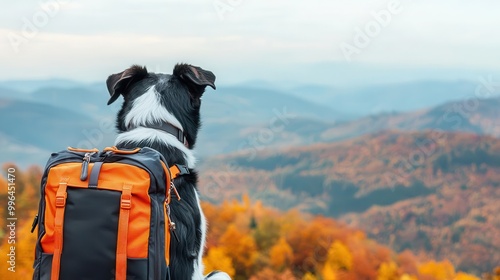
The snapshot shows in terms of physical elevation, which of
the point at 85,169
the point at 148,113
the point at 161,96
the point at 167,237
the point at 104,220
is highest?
the point at 161,96

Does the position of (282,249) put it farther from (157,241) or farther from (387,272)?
(157,241)

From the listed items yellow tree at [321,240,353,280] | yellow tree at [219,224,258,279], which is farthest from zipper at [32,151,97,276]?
yellow tree at [321,240,353,280]

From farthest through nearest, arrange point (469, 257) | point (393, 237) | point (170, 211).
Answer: point (393, 237) < point (469, 257) < point (170, 211)

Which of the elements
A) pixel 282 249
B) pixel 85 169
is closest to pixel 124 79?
pixel 85 169

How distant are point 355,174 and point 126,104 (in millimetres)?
133249

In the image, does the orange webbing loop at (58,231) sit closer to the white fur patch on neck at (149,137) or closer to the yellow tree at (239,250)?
the white fur patch on neck at (149,137)

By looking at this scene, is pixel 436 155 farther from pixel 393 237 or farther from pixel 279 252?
pixel 279 252

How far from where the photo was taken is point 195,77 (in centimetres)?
518

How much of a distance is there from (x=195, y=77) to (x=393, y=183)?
4982 inches

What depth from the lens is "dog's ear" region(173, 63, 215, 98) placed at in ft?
17.0

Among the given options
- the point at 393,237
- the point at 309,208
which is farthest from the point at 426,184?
the point at 393,237

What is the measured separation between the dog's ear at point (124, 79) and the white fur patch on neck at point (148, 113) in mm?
236

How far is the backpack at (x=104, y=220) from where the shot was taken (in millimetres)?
3926

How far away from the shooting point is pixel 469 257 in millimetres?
80625
